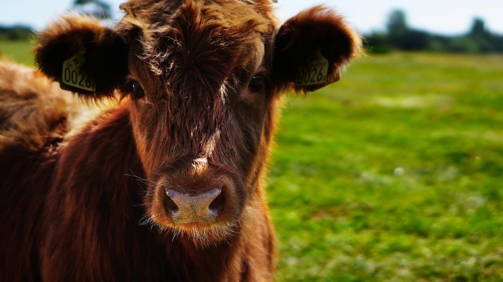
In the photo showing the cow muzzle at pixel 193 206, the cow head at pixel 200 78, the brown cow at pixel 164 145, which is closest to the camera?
the cow muzzle at pixel 193 206

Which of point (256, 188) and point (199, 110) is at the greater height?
point (199, 110)

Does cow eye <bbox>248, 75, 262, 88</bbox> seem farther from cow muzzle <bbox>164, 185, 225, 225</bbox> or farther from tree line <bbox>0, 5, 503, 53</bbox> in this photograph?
tree line <bbox>0, 5, 503, 53</bbox>

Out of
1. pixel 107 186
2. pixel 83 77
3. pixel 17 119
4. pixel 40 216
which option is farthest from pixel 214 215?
pixel 17 119

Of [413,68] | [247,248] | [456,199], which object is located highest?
[247,248]

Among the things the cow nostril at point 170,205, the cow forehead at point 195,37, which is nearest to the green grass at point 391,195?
the cow forehead at point 195,37

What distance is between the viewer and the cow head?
8.57 feet

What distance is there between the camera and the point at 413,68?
3441 centimetres

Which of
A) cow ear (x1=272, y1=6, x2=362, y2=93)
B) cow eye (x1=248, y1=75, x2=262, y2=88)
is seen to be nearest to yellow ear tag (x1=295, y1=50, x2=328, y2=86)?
cow ear (x1=272, y1=6, x2=362, y2=93)

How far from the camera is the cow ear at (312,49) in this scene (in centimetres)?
320

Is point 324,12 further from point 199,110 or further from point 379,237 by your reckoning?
point 379,237

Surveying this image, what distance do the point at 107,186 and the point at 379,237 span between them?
3616mm

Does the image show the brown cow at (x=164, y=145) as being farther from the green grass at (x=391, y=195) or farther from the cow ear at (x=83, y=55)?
the green grass at (x=391, y=195)

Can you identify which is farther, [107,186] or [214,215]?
[107,186]

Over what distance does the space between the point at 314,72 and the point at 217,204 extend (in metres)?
1.20
